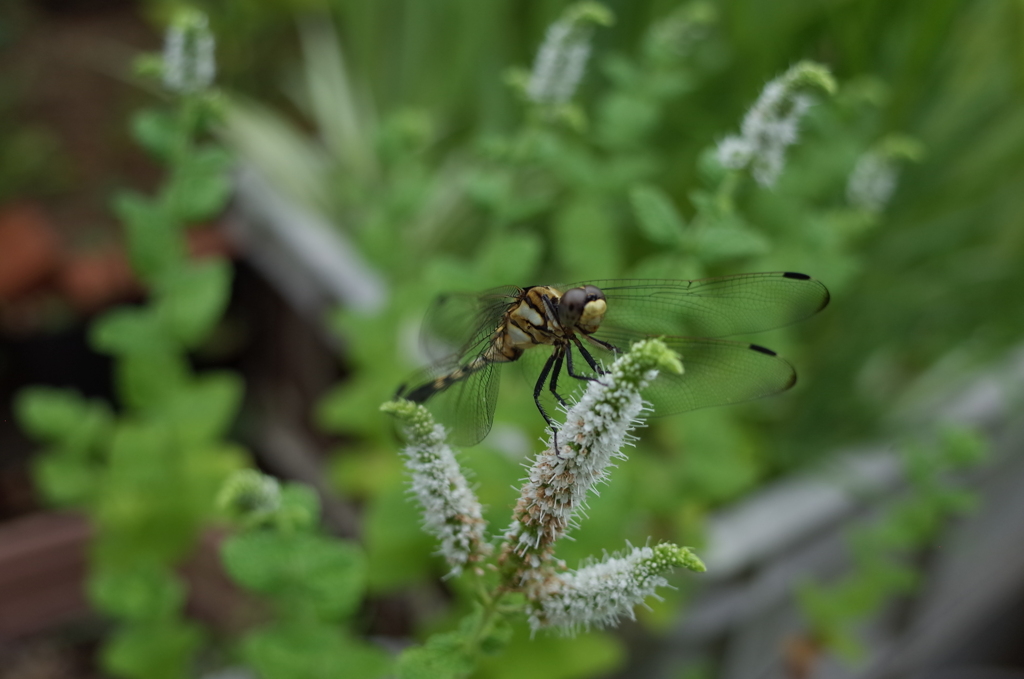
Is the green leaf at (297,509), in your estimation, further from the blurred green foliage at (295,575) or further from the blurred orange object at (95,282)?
the blurred orange object at (95,282)

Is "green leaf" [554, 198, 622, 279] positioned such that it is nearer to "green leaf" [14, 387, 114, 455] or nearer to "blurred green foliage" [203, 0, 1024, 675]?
"blurred green foliage" [203, 0, 1024, 675]

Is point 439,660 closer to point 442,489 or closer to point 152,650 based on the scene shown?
point 442,489

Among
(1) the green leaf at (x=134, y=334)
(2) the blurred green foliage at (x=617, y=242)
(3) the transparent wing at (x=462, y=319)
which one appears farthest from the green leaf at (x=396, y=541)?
(1) the green leaf at (x=134, y=334)

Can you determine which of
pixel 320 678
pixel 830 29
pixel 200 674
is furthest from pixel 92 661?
pixel 830 29

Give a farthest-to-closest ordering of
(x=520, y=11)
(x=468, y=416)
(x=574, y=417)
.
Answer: (x=520, y=11), (x=468, y=416), (x=574, y=417)

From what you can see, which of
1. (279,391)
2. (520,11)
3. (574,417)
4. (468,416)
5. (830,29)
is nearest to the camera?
(574,417)

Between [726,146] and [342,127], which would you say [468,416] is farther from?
[342,127]

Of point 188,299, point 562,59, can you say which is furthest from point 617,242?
point 188,299
